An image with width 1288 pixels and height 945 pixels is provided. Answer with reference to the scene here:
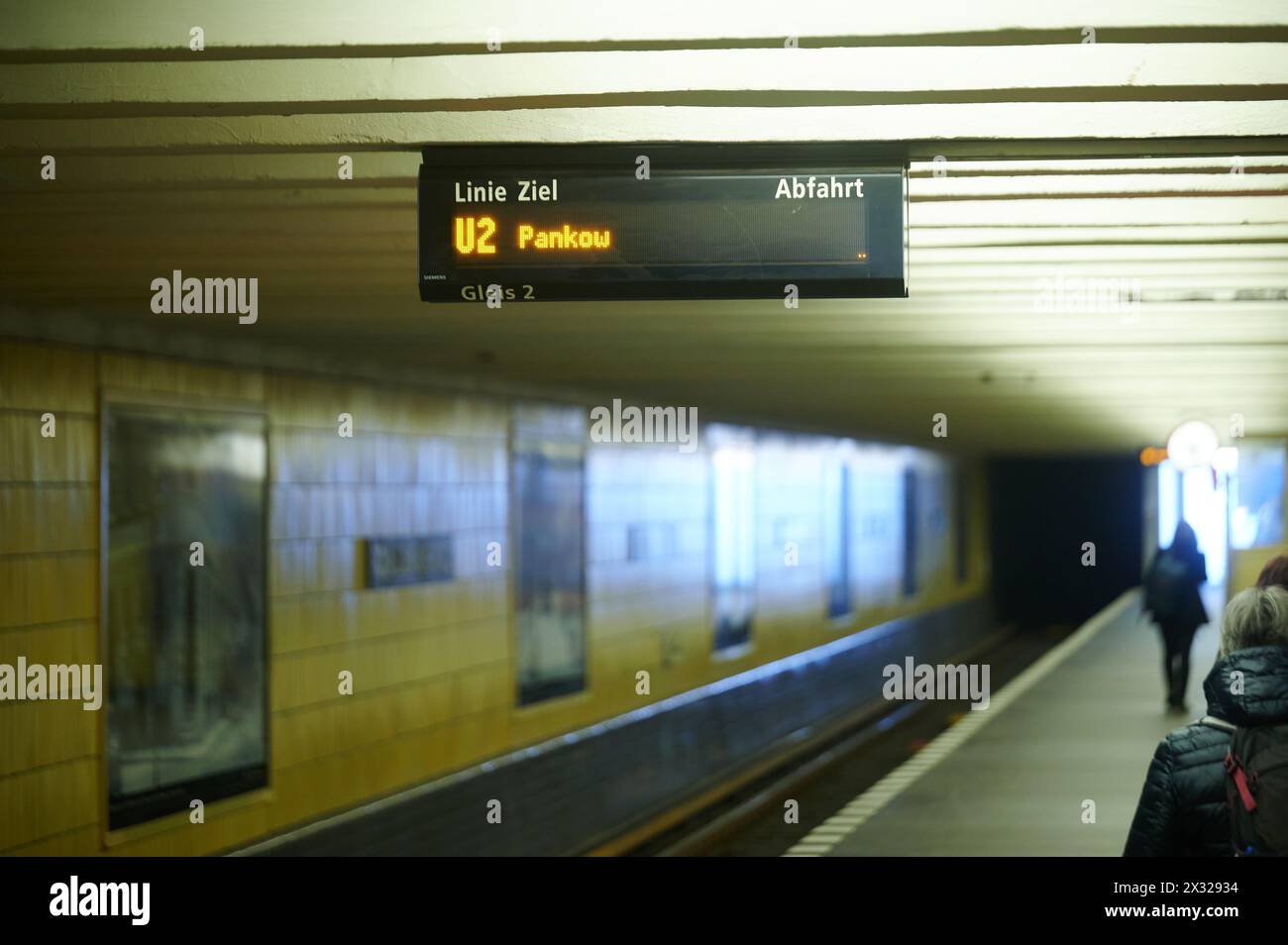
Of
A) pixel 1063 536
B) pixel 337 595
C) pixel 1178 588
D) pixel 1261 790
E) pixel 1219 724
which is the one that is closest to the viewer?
pixel 1261 790

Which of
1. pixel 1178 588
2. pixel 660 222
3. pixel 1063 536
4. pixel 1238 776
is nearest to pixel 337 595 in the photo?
pixel 660 222

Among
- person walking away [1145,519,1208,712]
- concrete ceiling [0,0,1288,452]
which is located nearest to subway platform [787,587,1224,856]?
person walking away [1145,519,1208,712]

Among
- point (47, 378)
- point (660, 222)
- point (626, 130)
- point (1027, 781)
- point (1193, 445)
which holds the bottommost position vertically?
point (1027, 781)

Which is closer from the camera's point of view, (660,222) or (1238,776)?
(1238,776)

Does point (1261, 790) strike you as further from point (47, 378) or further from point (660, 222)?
point (47, 378)

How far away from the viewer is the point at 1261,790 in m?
3.15

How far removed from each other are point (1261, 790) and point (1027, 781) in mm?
6798

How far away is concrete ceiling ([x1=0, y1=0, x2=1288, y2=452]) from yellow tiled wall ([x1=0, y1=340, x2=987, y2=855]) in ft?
2.07

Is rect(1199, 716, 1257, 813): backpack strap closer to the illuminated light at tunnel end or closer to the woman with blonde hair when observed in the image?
the woman with blonde hair

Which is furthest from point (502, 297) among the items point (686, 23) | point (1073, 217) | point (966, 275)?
point (966, 275)

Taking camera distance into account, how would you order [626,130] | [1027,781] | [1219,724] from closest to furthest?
1. [1219,724]
2. [626,130]
3. [1027,781]

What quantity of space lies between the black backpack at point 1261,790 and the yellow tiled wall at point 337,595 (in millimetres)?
4639

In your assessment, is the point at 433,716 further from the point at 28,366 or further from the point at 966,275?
the point at 966,275

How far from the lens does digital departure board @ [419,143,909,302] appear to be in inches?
140
